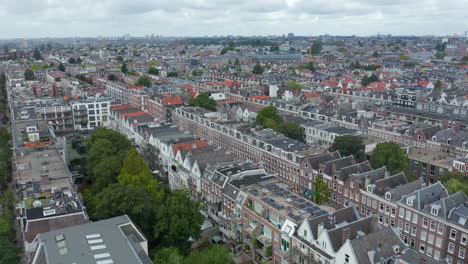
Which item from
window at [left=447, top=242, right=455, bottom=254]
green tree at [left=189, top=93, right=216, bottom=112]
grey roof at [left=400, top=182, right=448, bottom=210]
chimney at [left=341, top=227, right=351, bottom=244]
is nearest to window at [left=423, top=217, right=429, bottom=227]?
grey roof at [left=400, top=182, right=448, bottom=210]

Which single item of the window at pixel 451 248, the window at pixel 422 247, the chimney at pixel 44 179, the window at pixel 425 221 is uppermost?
the chimney at pixel 44 179

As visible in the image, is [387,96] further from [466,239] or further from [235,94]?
[466,239]

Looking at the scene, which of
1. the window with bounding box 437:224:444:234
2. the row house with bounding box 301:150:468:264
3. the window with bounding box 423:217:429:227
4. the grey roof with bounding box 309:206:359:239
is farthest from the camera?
the window with bounding box 423:217:429:227

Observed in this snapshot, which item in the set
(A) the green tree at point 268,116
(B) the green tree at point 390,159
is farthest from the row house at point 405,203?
(A) the green tree at point 268,116

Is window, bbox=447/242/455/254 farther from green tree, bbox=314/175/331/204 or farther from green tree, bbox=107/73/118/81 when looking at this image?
green tree, bbox=107/73/118/81

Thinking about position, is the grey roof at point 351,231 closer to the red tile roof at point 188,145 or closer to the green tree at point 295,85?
the red tile roof at point 188,145

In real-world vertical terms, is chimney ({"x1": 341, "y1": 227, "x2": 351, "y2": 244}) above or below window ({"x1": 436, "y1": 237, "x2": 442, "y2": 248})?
above
